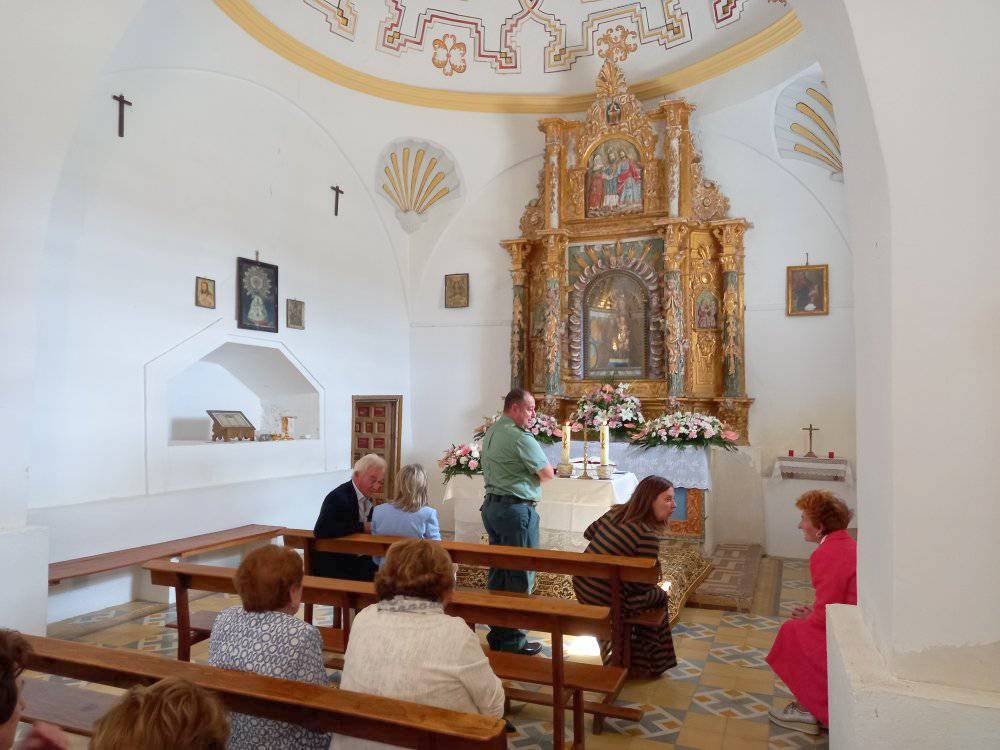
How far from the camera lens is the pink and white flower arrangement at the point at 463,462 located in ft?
24.7

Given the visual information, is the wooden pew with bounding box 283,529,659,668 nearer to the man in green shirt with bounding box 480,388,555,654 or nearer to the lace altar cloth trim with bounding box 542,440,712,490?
the man in green shirt with bounding box 480,388,555,654

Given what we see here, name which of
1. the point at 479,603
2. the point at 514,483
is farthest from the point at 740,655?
the point at 479,603

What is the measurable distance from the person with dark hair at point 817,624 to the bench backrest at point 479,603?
43.0 inches

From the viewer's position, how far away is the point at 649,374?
9695 millimetres

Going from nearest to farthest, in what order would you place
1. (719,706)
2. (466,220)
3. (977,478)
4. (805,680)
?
(977,478)
(805,680)
(719,706)
(466,220)

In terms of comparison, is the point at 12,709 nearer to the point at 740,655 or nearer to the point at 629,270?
the point at 740,655

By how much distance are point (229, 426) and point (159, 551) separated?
199 cm

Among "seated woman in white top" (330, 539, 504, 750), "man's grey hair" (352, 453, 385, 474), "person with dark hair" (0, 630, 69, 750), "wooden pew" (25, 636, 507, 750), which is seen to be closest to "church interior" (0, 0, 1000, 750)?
"wooden pew" (25, 636, 507, 750)

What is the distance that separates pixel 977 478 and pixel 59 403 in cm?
647

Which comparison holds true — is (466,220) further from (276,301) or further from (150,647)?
(150,647)

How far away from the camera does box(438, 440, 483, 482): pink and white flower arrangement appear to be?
7531 mm

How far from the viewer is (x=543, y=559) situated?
4.02 metres

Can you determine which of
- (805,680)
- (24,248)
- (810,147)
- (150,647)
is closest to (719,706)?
(805,680)

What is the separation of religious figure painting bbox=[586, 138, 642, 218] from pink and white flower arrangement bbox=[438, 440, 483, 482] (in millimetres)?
4225
